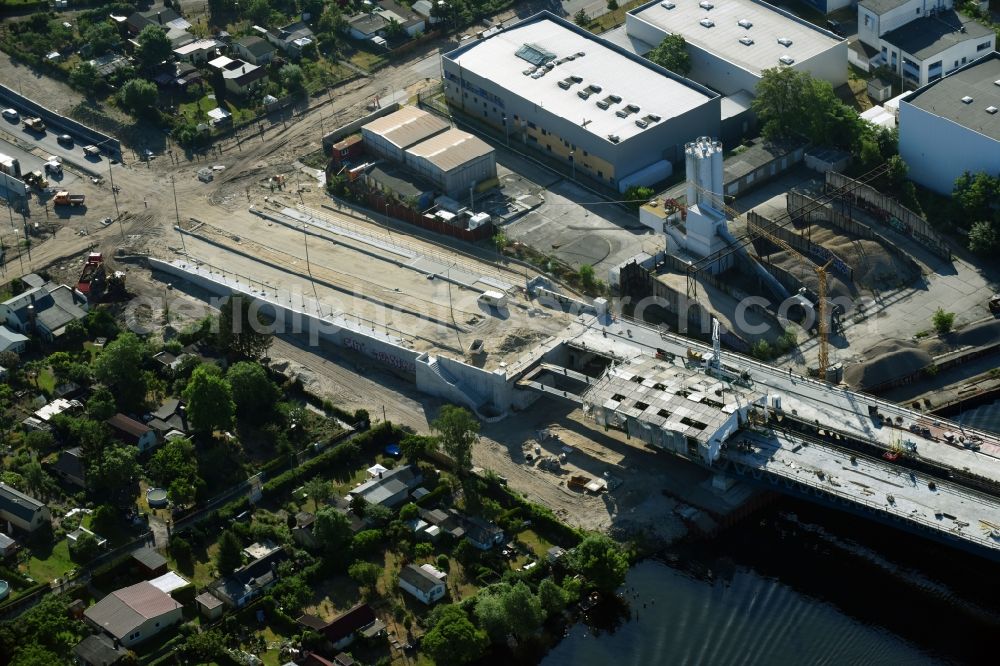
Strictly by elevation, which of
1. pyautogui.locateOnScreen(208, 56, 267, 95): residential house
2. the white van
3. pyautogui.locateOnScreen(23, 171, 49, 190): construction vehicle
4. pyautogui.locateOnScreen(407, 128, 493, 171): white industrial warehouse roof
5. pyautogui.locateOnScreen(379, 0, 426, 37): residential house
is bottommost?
pyautogui.locateOnScreen(23, 171, 49, 190): construction vehicle

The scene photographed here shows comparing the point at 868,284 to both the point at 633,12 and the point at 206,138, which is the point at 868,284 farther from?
the point at 206,138

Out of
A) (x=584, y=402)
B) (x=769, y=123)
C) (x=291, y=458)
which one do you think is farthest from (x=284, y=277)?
(x=769, y=123)

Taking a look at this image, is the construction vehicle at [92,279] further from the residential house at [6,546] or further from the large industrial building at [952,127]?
the large industrial building at [952,127]

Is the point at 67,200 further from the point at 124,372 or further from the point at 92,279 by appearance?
the point at 124,372

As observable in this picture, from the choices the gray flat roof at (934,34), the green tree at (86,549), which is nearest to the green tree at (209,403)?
the green tree at (86,549)

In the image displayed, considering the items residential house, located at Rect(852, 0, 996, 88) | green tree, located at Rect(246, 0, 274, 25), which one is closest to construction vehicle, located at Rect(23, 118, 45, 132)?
green tree, located at Rect(246, 0, 274, 25)

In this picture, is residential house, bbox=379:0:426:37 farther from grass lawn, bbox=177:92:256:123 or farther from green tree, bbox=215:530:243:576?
green tree, bbox=215:530:243:576

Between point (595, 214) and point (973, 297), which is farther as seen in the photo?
point (595, 214)
